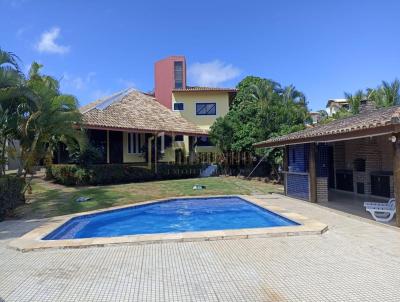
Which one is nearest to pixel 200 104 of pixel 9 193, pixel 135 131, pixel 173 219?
pixel 135 131

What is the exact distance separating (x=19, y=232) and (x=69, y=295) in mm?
5577

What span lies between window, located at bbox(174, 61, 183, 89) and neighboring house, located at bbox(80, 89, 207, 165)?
4.80 metres

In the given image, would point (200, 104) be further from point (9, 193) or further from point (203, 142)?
point (9, 193)

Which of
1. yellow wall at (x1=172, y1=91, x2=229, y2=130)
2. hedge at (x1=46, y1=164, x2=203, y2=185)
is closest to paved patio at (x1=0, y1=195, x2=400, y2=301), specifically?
hedge at (x1=46, y1=164, x2=203, y2=185)

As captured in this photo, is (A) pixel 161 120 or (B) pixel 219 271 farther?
(A) pixel 161 120

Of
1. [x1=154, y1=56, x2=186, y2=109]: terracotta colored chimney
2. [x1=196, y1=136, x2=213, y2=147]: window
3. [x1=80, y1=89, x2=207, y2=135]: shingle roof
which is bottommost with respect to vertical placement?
[x1=196, y1=136, x2=213, y2=147]: window

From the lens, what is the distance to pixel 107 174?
22.1 m

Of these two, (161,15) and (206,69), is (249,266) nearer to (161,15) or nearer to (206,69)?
(161,15)

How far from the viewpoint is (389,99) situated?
3462 centimetres

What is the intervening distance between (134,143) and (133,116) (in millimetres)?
2060

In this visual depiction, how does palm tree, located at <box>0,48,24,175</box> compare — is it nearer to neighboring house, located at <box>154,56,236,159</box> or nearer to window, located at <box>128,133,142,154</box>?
window, located at <box>128,133,142,154</box>

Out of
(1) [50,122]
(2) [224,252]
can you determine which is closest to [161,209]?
(1) [50,122]

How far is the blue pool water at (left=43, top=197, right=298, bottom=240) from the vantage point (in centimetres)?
1188

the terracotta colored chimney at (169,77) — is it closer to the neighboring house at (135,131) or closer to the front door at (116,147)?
the neighboring house at (135,131)
